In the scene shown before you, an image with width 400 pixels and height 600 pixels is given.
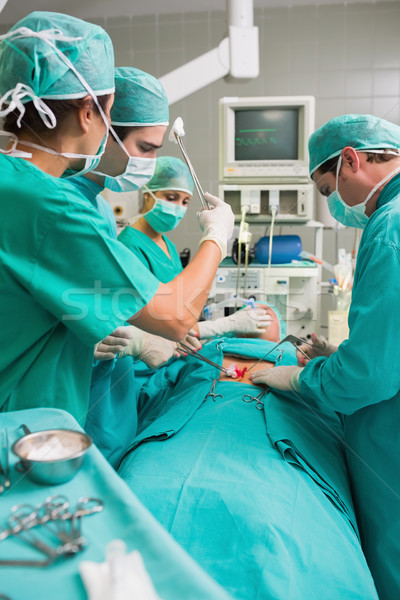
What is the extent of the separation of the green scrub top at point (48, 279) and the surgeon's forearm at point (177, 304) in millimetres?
46

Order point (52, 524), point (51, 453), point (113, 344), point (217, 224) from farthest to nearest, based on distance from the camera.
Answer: point (113, 344) < point (217, 224) < point (51, 453) < point (52, 524)

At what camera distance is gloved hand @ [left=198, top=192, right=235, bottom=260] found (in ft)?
4.31

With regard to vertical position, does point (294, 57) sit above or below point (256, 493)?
above

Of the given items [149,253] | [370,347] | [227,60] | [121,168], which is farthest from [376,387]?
[227,60]

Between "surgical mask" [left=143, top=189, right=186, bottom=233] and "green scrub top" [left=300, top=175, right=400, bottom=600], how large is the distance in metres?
1.39

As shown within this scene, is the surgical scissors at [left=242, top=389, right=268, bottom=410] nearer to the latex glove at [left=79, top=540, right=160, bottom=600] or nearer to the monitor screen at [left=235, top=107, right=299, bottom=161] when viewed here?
the latex glove at [left=79, top=540, right=160, bottom=600]

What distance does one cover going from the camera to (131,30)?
4379 mm

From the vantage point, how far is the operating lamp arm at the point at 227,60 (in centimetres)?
217

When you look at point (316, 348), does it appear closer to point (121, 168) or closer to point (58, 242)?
point (121, 168)

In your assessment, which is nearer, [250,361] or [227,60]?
[250,361]

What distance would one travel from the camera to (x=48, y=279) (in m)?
0.97

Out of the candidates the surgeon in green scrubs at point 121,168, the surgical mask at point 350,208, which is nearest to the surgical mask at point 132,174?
the surgeon in green scrubs at point 121,168

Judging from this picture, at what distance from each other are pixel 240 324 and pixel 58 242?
4.76ft

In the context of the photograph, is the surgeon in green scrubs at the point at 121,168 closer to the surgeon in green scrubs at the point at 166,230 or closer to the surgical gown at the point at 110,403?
the surgical gown at the point at 110,403
